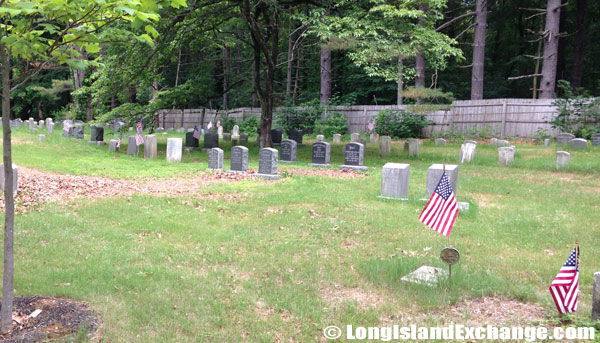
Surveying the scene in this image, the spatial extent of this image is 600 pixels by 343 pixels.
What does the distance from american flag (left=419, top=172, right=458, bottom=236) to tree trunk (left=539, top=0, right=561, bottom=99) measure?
24613 mm

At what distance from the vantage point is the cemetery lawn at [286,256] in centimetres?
491

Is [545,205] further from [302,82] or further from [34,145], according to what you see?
[302,82]

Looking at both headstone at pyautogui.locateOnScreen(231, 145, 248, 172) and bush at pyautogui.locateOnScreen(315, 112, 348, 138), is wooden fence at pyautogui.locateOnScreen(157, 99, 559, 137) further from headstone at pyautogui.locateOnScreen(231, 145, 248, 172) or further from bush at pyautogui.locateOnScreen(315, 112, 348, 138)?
headstone at pyautogui.locateOnScreen(231, 145, 248, 172)

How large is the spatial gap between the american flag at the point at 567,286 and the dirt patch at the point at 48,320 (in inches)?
170

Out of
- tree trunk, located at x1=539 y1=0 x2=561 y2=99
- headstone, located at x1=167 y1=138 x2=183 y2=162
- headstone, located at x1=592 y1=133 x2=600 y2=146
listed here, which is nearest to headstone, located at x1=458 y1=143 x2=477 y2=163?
headstone, located at x1=592 y1=133 x2=600 y2=146

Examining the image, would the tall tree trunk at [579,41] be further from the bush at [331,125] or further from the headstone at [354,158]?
the headstone at [354,158]

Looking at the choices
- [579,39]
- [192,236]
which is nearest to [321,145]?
[192,236]

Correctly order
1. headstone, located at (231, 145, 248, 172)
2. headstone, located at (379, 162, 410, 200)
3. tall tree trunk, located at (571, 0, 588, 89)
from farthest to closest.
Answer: tall tree trunk, located at (571, 0, 588, 89) → headstone, located at (231, 145, 248, 172) → headstone, located at (379, 162, 410, 200)

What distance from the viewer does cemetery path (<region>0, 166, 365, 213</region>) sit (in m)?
10.0

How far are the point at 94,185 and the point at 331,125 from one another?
20441mm

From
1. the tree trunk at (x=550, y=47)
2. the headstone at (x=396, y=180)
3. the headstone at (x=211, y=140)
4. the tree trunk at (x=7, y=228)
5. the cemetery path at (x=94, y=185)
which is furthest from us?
the tree trunk at (x=550, y=47)

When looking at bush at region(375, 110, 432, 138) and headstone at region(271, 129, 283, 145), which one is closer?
headstone at region(271, 129, 283, 145)

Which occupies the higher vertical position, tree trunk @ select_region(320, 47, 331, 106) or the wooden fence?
tree trunk @ select_region(320, 47, 331, 106)

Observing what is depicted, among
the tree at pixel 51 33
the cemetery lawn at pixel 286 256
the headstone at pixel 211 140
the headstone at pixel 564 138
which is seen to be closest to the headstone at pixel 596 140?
the headstone at pixel 564 138
